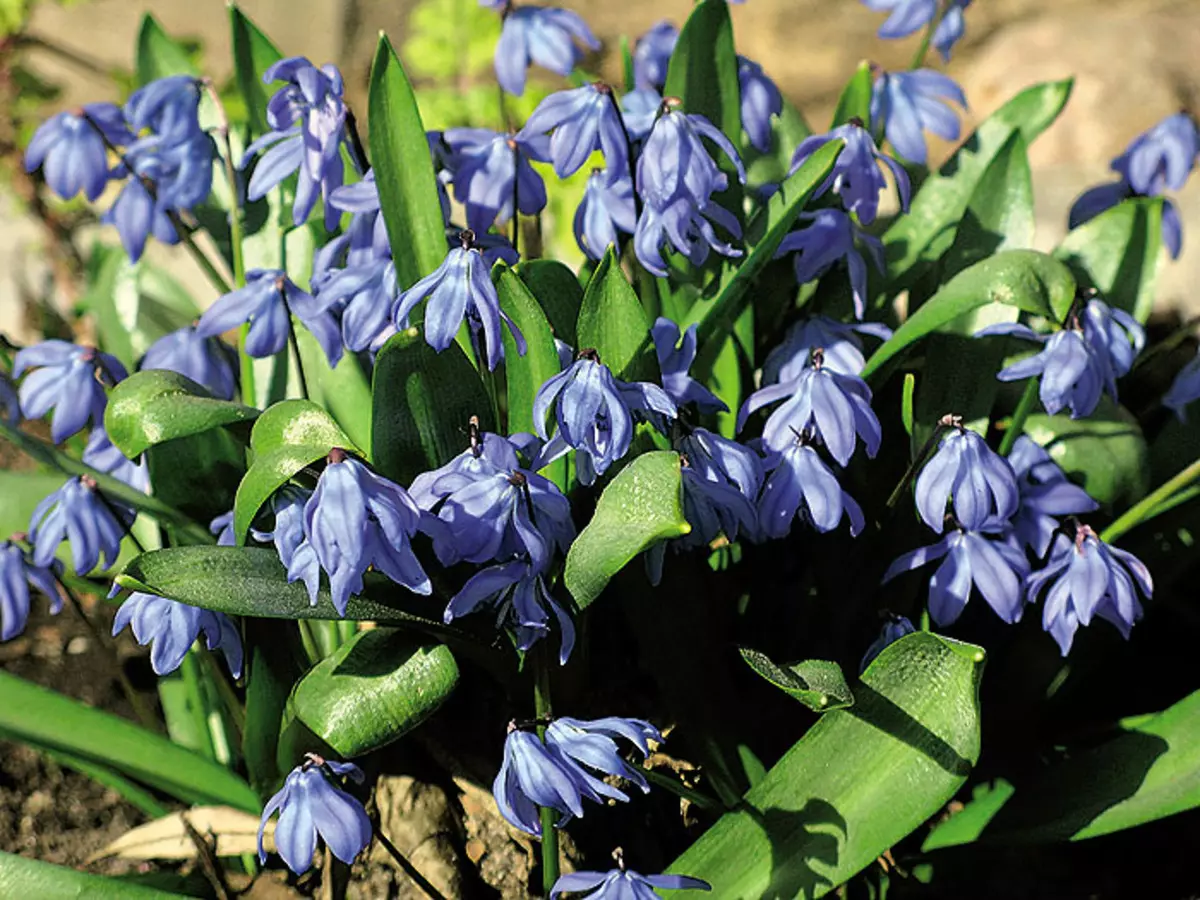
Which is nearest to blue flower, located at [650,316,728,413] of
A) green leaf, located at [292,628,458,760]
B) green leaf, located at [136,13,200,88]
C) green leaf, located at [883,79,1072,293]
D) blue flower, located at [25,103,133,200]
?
green leaf, located at [292,628,458,760]

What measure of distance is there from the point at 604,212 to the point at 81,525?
68 centimetres

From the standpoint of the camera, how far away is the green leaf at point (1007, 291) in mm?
1482

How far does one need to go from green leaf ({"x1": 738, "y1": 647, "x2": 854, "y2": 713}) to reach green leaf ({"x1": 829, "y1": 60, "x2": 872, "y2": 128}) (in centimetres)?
76

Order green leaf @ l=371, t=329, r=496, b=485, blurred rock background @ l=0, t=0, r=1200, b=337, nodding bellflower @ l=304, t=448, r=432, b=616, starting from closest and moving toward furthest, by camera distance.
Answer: nodding bellflower @ l=304, t=448, r=432, b=616
green leaf @ l=371, t=329, r=496, b=485
blurred rock background @ l=0, t=0, r=1200, b=337

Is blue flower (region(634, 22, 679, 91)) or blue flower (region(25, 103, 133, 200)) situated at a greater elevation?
blue flower (region(634, 22, 679, 91))

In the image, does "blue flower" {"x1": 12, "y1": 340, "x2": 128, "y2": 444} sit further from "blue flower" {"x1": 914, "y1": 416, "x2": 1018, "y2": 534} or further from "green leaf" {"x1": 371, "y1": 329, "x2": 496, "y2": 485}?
"blue flower" {"x1": 914, "y1": 416, "x2": 1018, "y2": 534}

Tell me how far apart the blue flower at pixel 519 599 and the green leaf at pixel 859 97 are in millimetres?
796

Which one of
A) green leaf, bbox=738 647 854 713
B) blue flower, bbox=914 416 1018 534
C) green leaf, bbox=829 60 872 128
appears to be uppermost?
green leaf, bbox=829 60 872 128

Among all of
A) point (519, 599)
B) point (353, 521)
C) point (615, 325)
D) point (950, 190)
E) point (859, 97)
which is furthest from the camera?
point (950, 190)

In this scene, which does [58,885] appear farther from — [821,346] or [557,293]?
[821,346]

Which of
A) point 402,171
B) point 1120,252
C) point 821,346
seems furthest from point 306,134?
point 1120,252

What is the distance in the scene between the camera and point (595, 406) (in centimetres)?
123

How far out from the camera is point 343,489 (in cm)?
113

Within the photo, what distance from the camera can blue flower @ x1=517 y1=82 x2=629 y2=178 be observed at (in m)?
1.44
